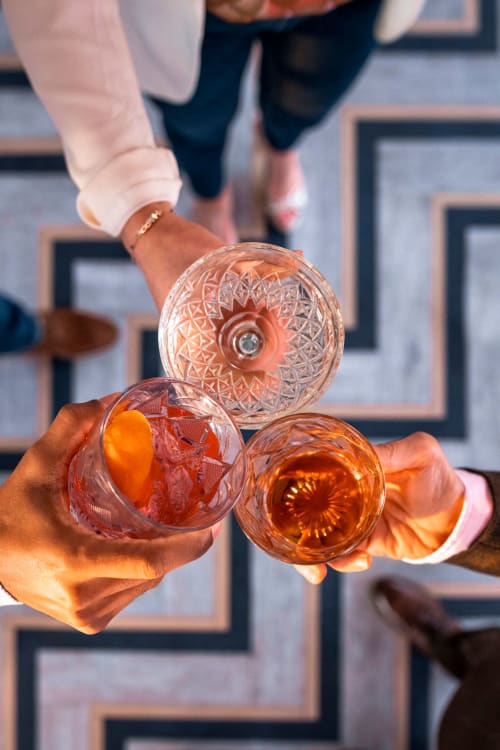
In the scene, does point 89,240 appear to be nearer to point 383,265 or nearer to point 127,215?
point 383,265

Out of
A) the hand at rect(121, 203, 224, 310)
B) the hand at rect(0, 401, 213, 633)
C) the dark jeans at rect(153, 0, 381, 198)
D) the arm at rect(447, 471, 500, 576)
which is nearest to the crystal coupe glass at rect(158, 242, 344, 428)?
the hand at rect(121, 203, 224, 310)

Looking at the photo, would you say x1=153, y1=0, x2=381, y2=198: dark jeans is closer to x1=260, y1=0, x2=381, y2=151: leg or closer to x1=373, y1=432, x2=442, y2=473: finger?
x1=260, y1=0, x2=381, y2=151: leg

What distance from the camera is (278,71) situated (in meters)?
1.07

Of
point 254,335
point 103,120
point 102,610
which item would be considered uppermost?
point 103,120

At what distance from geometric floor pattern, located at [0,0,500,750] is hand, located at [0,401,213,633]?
0.93m

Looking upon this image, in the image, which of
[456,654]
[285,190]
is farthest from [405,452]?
[285,190]

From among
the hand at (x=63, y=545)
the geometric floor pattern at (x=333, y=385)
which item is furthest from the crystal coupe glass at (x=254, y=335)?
the geometric floor pattern at (x=333, y=385)

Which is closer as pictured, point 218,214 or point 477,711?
point 477,711

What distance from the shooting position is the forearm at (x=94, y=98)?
691 mm

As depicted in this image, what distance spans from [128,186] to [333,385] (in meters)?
0.93

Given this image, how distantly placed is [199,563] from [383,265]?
33.0 inches

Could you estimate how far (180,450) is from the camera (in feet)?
2.06

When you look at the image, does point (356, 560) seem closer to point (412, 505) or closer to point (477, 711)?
point (412, 505)

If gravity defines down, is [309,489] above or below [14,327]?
below
